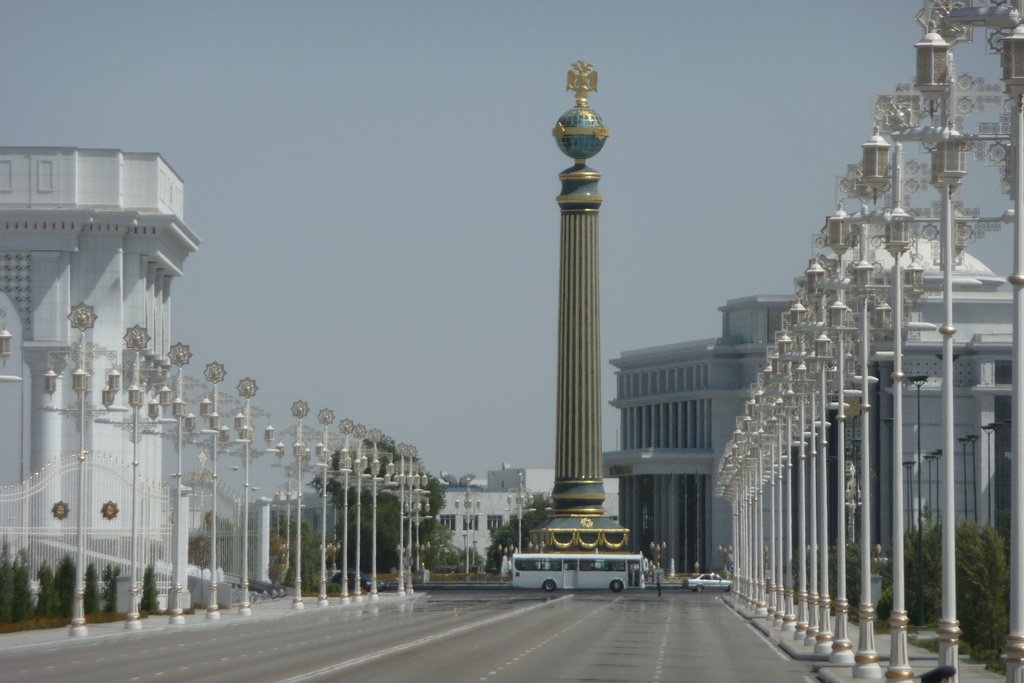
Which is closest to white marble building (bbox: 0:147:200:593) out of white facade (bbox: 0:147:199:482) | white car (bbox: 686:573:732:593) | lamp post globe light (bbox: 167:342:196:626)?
white facade (bbox: 0:147:199:482)

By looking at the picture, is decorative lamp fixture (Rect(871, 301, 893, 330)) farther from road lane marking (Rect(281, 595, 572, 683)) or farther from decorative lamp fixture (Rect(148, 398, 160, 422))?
decorative lamp fixture (Rect(148, 398, 160, 422))

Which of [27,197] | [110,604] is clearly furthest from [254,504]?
[110,604]

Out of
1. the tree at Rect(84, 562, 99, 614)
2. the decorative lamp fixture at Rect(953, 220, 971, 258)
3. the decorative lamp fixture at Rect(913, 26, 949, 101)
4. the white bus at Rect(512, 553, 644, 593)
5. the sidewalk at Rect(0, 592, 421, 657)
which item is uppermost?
the decorative lamp fixture at Rect(913, 26, 949, 101)

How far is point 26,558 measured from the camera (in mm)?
66062

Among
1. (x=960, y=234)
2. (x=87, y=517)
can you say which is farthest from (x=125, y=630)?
(x=960, y=234)

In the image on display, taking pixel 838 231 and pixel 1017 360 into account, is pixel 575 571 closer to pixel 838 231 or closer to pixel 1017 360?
pixel 838 231

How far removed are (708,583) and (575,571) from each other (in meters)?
14.5

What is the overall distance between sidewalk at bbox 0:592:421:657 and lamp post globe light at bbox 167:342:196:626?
603 mm

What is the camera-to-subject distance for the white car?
159375 millimetres

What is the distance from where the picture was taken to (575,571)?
154875 mm

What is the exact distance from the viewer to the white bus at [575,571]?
6024 inches

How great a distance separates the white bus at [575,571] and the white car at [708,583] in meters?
4.90

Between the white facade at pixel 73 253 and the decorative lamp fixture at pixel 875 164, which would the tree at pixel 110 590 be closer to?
the white facade at pixel 73 253

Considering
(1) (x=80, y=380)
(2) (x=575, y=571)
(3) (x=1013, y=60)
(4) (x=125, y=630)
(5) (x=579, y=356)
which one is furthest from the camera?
(5) (x=579, y=356)
